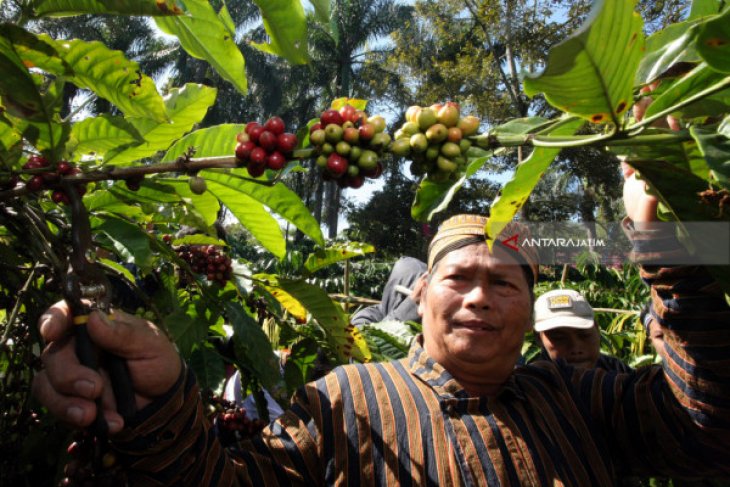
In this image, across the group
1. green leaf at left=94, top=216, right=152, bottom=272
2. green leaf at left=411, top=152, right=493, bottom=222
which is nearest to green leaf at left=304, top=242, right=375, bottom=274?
green leaf at left=94, top=216, right=152, bottom=272

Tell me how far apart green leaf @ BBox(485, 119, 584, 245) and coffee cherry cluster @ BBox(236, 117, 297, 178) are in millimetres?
319

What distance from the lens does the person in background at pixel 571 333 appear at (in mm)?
2797

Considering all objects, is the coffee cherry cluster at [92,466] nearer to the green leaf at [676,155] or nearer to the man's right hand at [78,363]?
the man's right hand at [78,363]

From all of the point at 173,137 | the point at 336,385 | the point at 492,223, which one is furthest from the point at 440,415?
the point at 173,137

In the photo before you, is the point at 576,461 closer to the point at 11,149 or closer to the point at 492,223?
the point at 492,223

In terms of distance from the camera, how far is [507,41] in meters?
12.1

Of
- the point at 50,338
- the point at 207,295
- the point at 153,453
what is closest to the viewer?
the point at 50,338

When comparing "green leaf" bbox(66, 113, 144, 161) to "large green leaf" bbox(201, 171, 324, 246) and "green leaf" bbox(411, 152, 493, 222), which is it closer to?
"large green leaf" bbox(201, 171, 324, 246)

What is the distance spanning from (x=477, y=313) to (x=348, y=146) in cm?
87

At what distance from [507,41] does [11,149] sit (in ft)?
41.5

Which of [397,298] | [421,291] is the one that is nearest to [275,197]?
[421,291]

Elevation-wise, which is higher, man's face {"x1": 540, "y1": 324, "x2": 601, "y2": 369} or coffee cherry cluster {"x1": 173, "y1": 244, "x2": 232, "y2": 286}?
coffee cherry cluster {"x1": 173, "y1": 244, "x2": 232, "y2": 286}

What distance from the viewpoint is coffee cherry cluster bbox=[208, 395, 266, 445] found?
1602 mm

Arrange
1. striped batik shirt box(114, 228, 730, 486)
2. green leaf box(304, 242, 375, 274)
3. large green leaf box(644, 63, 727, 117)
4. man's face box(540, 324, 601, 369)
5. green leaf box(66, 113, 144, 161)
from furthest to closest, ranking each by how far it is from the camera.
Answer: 1. man's face box(540, 324, 601, 369)
2. green leaf box(304, 242, 375, 274)
3. striped batik shirt box(114, 228, 730, 486)
4. green leaf box(66, 113, 144, 161)
5. large green leaf box(644, 63, 727, 117)
